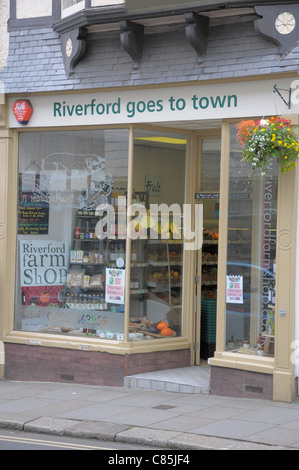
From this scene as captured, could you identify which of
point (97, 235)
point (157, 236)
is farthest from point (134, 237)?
point (97, 235)

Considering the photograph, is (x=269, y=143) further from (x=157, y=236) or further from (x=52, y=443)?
(x=52, y=443)

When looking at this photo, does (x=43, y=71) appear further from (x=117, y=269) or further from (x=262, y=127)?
(x=262, y=127)

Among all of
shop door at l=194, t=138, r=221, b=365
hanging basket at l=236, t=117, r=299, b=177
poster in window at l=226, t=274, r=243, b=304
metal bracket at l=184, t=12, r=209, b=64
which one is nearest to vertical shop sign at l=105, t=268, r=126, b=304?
shop door at l=194, t=138, r=221, b=365

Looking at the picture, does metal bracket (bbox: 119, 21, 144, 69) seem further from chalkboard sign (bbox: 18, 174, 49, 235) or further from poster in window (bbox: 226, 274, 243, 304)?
poster in window (bbox: 226, 274, 243, 304)

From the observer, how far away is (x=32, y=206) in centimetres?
1280

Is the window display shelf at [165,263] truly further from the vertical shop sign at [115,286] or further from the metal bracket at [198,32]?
the metal bracket at [198,32]

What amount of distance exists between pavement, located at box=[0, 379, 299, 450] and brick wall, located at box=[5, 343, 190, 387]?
25cm

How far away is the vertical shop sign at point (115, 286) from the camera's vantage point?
11906 mm

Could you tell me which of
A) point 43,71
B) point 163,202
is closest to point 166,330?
point 163,202

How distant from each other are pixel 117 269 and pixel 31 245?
181 cm

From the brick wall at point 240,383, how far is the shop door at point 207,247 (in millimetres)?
1465

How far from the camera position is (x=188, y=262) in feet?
40.7

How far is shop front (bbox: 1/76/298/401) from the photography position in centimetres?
1090

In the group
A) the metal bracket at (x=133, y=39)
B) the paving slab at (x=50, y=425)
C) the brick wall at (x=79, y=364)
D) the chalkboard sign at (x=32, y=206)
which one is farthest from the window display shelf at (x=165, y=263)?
the paving slab at (x=50, y=425)
